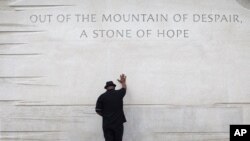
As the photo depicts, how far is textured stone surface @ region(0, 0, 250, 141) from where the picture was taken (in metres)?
16.7

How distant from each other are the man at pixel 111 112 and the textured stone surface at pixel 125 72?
0.57 meters

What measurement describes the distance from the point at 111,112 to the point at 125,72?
1062 millimetres

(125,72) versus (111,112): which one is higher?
(125,72)

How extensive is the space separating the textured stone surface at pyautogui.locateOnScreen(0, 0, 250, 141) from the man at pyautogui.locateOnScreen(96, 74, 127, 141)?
568 mm

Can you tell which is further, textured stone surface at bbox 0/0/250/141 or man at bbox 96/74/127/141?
textured stone surface at bbox 0/0/250/141

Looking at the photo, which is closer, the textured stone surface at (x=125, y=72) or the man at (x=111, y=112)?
the man at (x=111, y=112)

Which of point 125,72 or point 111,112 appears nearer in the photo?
point 111,112

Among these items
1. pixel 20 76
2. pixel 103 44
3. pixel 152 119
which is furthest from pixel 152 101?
pixel 20 76

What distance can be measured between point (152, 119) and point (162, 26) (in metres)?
1.82

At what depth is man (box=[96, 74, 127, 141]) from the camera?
16031 mm

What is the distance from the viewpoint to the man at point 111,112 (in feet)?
52.6

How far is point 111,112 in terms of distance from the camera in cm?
1603

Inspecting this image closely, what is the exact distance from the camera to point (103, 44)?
55.2 feet

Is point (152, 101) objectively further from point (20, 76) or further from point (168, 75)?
point (20, 76)
